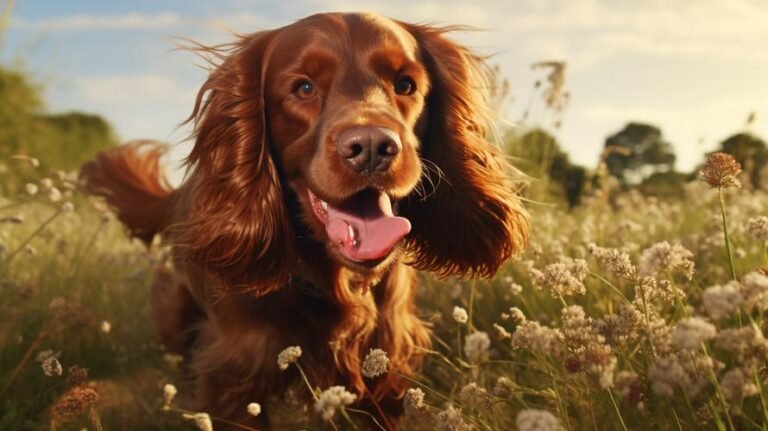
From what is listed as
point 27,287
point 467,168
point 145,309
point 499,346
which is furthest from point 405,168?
point 145,309

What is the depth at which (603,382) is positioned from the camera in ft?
4.35

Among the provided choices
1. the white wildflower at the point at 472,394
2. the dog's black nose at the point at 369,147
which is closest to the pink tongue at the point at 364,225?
the dog's black nose at the point at 369,147

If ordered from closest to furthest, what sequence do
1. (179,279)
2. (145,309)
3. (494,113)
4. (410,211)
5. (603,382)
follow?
(603,382)
(410,211)
(494,113)
(179,279)
(145,309)

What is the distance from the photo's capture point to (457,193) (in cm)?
277

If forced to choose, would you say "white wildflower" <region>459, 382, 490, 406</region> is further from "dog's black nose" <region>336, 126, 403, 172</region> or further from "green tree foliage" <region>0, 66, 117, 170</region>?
"green tree foliage" <region>0, 66, 117, 170</region>

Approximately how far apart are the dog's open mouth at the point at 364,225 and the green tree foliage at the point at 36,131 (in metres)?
10.1

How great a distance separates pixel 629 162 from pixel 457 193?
958 centimetres

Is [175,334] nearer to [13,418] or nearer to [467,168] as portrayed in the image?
[13,418]

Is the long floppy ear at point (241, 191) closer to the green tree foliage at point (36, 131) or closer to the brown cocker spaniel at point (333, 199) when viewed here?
the brown cocker spaniel at point (333, 199)

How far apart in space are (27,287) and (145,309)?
1.03 meters

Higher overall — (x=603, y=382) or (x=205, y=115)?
(x=603, y=382)

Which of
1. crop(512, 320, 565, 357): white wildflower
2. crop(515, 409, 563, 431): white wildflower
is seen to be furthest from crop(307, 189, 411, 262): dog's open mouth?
crop(515, 409, 563, 431): white wildflower

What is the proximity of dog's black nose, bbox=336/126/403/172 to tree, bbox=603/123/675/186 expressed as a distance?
8274mm

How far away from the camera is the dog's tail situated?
4105 mm
